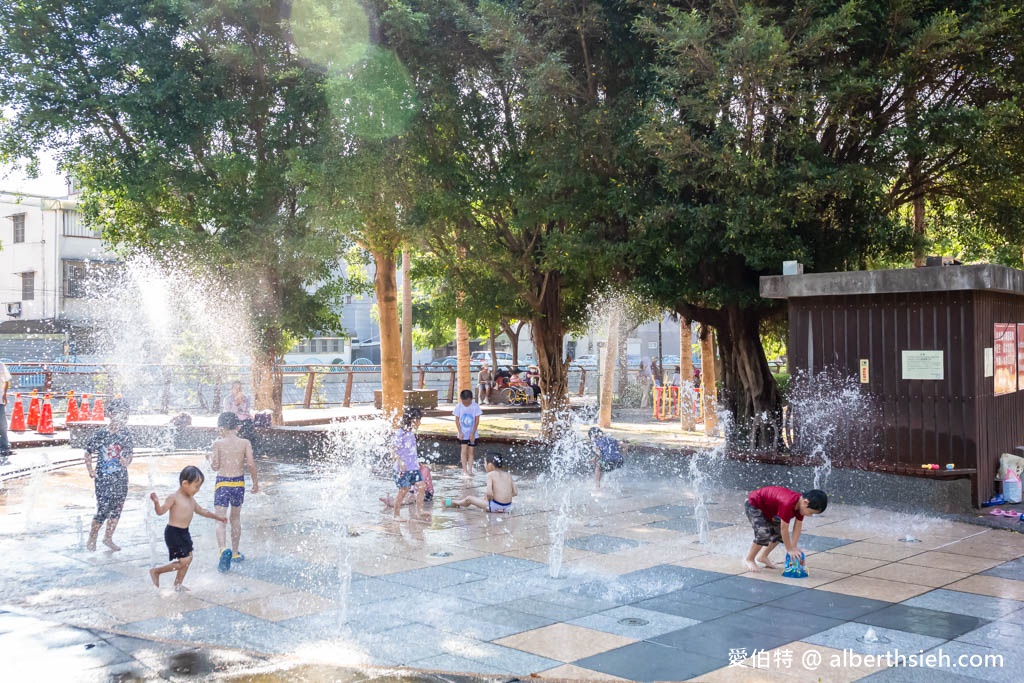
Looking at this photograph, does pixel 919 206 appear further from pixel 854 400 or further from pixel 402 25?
pixel 402 25

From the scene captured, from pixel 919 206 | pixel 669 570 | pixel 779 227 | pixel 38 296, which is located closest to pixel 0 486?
pixel 669 570

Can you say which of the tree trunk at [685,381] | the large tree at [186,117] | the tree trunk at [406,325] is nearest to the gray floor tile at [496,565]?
the large tree at [186,117]

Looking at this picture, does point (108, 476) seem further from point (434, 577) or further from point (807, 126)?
point (807, 126)

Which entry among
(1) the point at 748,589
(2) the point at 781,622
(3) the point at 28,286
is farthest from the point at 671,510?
(3) the point at 28,286

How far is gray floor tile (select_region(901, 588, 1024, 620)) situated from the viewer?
23.0 ft

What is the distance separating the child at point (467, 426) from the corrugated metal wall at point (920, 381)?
5.08m

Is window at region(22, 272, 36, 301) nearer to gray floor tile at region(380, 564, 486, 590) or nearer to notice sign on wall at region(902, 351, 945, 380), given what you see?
gray floor tile at region(380, 564, 486, 590)

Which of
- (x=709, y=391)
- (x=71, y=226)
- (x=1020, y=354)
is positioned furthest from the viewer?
(x=71, y=226)

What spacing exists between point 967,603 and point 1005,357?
6.20 meters

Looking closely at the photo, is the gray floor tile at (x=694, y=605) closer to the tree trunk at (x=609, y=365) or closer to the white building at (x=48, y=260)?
Result: the tree trunk at (x=609, y=365)

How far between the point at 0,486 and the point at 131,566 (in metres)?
6.54

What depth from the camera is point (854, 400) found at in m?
12.4

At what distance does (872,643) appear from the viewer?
246 inches

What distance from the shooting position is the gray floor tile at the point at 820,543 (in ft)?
31.0
